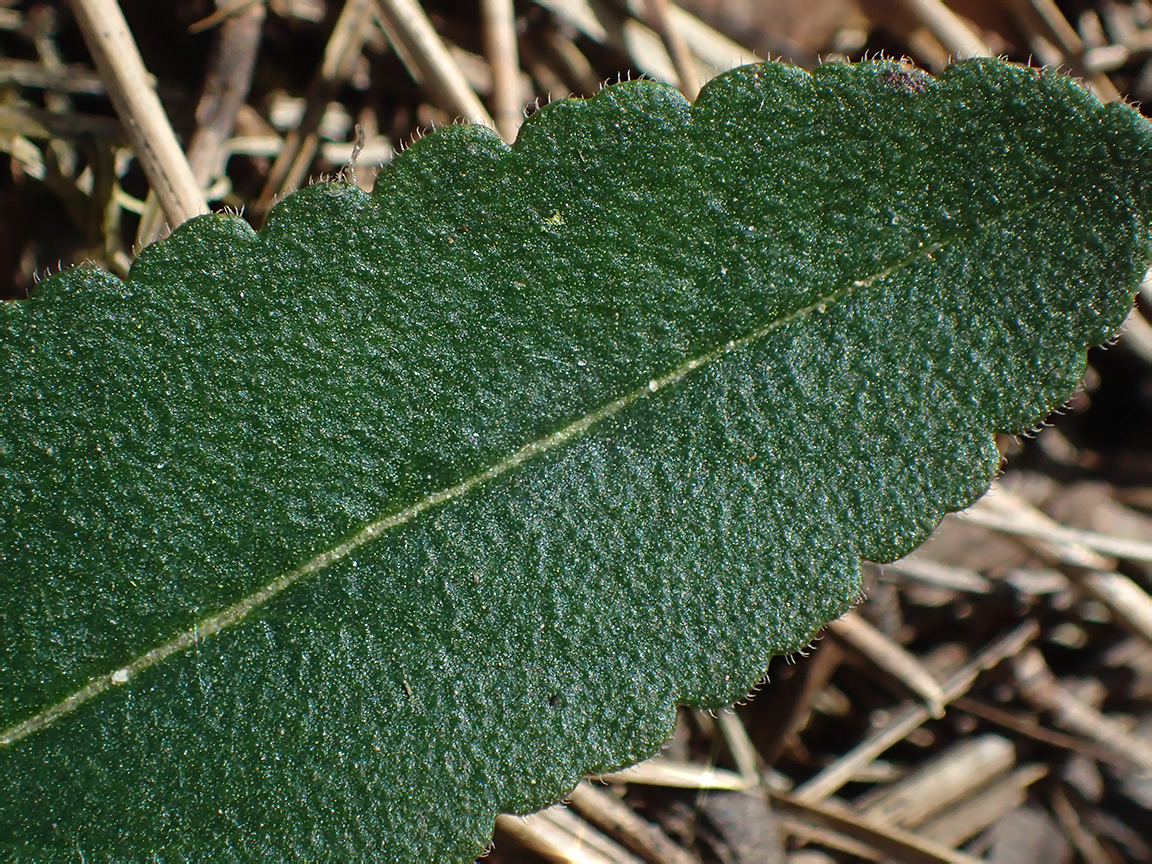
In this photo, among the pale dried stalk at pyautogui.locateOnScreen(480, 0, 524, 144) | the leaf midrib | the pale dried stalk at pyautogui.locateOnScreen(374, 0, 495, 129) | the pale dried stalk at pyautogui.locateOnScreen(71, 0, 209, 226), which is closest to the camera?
the leaf midrib

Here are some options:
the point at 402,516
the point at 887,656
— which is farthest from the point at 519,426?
the point at 887,656

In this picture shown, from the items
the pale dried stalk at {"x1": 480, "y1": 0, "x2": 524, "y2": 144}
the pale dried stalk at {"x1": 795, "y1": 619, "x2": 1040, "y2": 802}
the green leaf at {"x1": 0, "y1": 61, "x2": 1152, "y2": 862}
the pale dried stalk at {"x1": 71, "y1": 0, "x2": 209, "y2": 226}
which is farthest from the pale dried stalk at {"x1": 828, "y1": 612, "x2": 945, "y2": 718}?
the pale dried stalk at {"x1": 71, "y1": 0, "x2": 209, "y2": 226}

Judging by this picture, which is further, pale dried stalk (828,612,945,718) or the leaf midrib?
pale dried stalk (828,612,945,718)

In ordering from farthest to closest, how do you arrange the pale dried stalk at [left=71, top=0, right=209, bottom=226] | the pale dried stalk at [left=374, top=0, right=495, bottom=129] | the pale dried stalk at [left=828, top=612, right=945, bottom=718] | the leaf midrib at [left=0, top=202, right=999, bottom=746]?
1. the pale dried stalk at [left=828, top=612, right=945, bottom=718]
2. the pale dried stalk at [left=374, top=0, right=495, bottom=129]
3. the pale dried stalk at [left=71, top=0, right=209, bottom=226]
4. the leaf midrib at [left=0, top=202, right=999, bottom=746]

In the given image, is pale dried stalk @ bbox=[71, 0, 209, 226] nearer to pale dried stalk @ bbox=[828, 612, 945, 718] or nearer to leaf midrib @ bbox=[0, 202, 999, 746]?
leaf midrib @ bbox=[0, 202, 999, 746]

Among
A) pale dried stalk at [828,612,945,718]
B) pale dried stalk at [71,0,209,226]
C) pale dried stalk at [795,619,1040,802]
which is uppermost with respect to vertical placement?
pale dried stalk at [71,0,209,226]

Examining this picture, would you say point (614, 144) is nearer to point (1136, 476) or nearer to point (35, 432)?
point (35, 432)

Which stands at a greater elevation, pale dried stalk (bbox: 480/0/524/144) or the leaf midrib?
pale dried stalk (bbox: 480/0/524/144)

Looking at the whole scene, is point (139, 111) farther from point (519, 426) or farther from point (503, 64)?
point (519, 426)
